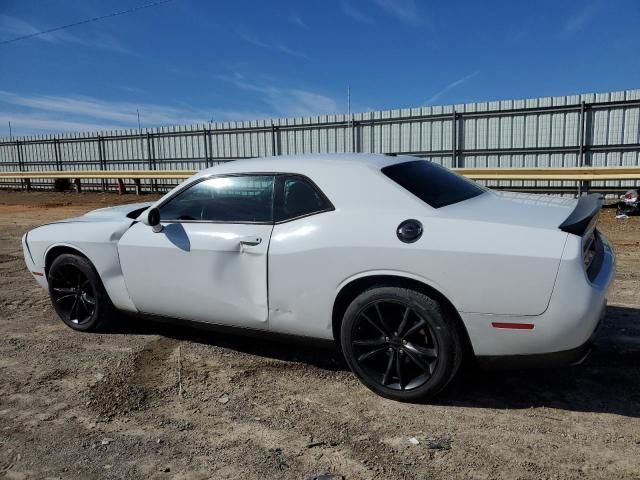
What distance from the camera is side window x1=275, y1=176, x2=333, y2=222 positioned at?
3598 mm

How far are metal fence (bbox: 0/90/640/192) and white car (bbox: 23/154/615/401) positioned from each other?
11340mm

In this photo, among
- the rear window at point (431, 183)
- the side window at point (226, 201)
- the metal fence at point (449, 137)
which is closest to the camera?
the rear window at point (431, 183)

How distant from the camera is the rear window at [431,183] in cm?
349

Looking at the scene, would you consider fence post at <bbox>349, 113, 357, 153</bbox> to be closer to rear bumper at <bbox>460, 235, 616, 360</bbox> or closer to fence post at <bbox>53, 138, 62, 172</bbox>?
rear bumper at <bbox>460, 235, 616, 360</bbox>

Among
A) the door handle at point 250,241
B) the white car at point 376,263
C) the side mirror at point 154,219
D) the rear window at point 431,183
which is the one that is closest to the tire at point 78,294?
the white car at point 376,263

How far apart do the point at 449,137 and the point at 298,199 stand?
43.8 ft

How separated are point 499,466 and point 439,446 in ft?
1.04

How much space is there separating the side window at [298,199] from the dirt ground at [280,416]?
115 centimetres

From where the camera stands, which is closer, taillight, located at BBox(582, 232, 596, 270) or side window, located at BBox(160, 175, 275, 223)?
taillight, located at BBox(582, 232, 596, 270)

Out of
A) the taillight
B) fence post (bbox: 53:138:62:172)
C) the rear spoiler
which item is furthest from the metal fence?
the taillight

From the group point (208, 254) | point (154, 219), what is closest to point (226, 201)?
point (208, 254)

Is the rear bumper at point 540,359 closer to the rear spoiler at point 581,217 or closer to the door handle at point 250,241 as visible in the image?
the rear spoiler at point 581,217

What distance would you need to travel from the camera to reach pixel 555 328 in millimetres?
2855

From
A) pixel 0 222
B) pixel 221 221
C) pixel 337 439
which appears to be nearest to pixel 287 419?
pixel 337 439
